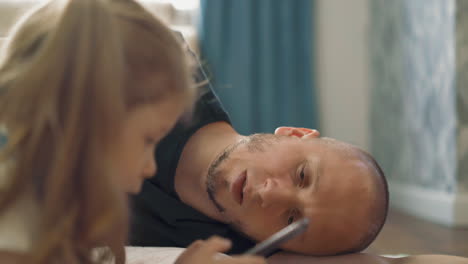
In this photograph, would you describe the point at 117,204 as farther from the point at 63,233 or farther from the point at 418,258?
the point at 418,258

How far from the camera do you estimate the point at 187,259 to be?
0.70m

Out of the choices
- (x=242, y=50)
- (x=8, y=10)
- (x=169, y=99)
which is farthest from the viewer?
(x=242, y=50)

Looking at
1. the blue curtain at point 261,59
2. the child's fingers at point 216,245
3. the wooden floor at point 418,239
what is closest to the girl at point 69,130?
the child's fingers at point 216,245

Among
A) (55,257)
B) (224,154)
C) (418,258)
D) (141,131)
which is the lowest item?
(418,258)

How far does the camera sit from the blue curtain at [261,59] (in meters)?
2.66

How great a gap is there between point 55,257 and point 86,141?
0.13m

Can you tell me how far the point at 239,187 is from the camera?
110 centimetres

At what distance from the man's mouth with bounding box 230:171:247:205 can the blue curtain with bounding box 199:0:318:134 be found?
153 cm

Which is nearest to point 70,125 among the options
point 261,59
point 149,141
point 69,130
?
point 69,130

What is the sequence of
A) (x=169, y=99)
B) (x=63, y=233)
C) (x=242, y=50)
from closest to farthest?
1. (x=63, y=233)
2. (x=169, y=99)
3. (x=242, y=50)

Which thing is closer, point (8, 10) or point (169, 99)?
point (169, 99)

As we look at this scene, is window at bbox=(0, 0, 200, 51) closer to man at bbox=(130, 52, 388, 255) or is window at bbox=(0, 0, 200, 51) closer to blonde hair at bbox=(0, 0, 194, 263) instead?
man at bbox=(130, 52, 388, 255)

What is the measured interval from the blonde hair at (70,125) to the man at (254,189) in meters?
0.51

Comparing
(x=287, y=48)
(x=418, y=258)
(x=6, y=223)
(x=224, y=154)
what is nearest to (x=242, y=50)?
(x=287, y=48)
